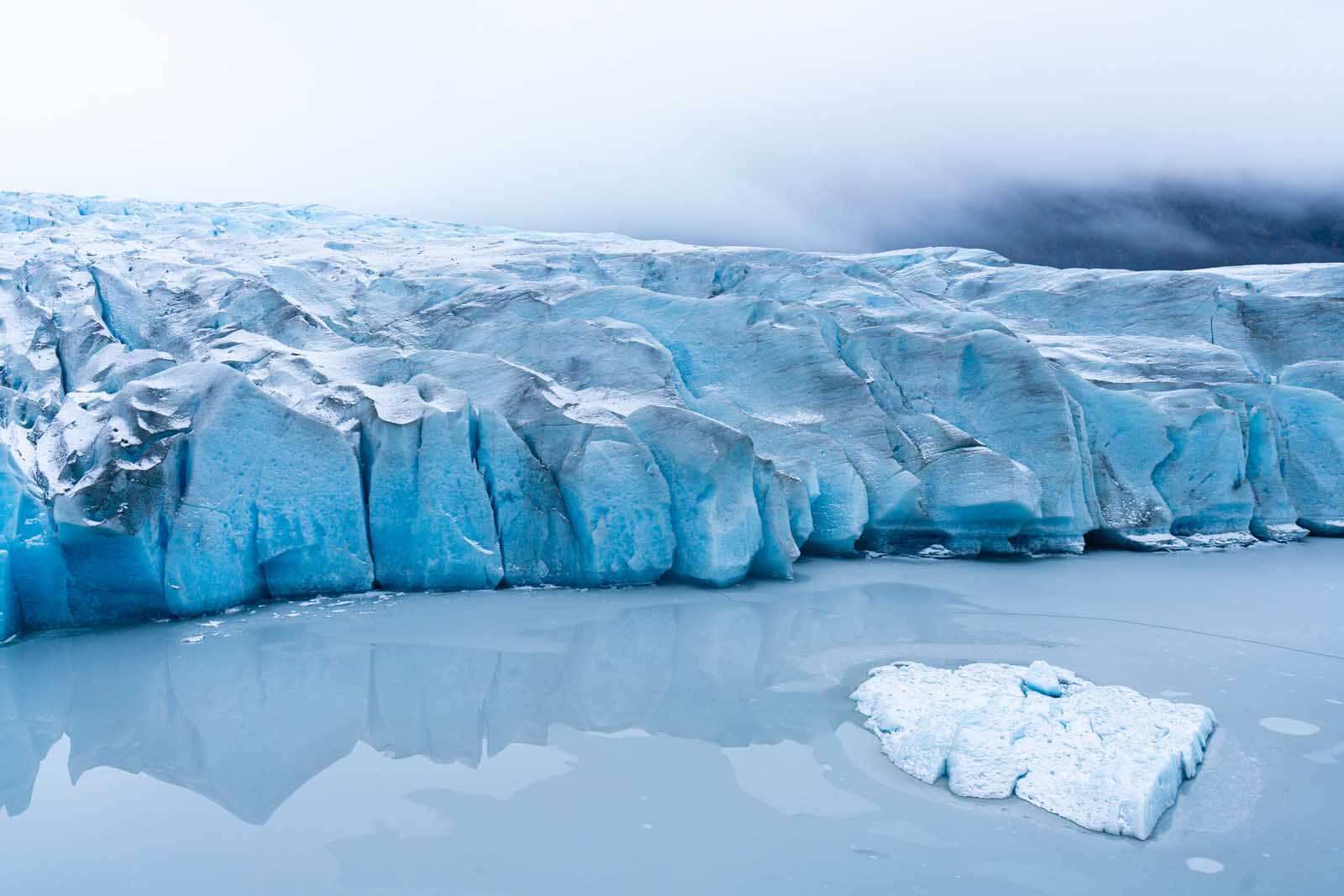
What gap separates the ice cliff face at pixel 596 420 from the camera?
545 centimetres

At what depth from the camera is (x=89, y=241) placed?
11.3 meters

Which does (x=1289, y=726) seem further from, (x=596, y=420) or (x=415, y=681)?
(x=596, y=420)

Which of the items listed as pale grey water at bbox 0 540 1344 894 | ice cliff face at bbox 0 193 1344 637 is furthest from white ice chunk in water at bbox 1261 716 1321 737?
ice cliff face at bbox 0 193 1344 637

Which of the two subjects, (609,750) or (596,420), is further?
(596,420)

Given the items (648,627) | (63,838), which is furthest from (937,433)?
(63,838)

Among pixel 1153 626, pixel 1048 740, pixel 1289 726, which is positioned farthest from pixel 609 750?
pixel 1153 626

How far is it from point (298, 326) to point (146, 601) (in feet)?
10.5

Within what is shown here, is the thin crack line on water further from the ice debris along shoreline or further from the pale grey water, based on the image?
Answer: the ice debris along shoreline

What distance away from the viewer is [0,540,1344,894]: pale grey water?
2662mm

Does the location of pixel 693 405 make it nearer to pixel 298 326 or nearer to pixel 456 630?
pixel 456 630

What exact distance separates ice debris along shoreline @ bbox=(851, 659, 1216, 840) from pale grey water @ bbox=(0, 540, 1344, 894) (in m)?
0.09

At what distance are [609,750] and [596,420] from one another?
122 inches

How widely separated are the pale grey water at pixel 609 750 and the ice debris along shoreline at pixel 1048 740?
92 millimetres

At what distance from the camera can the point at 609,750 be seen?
352cm
